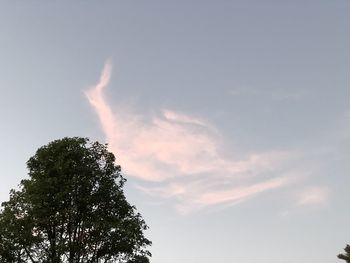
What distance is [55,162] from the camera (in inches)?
1489

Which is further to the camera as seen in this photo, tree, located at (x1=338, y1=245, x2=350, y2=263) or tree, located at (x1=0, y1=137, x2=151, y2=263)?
tree, located at (x1=338, y1=245, x2=350, y2=263)

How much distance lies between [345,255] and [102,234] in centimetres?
4004

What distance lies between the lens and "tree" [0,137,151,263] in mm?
35031

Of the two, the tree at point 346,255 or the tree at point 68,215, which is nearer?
the tree at point 68,215

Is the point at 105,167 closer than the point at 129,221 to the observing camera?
No

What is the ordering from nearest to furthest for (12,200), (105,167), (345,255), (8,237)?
(8,237) < (12,200) < (105,167) < (345,255)

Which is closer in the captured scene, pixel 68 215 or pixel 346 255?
pixel 68 215

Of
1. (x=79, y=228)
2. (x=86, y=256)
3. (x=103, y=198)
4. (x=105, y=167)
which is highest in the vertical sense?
(x=105, y=167)

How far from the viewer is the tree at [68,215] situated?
35031 mm

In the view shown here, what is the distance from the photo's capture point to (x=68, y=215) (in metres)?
36.5

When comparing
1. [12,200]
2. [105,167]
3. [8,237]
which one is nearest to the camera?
[8,237]

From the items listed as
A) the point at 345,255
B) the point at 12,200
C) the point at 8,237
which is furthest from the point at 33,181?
the point at 345,255

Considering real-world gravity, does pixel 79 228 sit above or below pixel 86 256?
above

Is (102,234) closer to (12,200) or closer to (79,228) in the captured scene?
(79,228)
